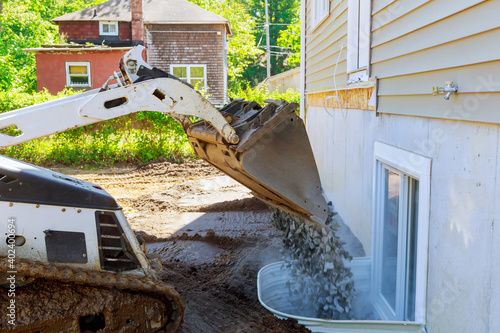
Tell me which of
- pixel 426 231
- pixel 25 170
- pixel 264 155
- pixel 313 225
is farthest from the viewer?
pixel 313 225

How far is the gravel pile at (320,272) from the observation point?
497cm

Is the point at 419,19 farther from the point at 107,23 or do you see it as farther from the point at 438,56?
the point at 107,23

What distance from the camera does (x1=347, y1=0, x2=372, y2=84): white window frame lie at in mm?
5820

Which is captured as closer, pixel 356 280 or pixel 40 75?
pixel 356 280

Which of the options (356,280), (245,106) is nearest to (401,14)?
(245,106)

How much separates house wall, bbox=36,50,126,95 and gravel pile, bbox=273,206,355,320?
72.8 feet

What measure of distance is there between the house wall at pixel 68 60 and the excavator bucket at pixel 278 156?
2234 centimetres

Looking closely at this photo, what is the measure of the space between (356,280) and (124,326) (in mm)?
2423

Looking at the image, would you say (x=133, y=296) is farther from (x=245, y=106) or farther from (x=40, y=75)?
(x=40, y=75)

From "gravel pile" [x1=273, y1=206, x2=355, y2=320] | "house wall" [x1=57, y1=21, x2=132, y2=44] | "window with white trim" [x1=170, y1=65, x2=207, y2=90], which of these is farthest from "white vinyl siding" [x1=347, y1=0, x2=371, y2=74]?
"house wall" [x1=57, y1=21, x2=132, y2=44]

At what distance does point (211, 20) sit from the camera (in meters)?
27.5

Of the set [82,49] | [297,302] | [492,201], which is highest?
[82,49]

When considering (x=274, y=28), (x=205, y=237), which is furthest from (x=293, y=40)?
(x=205, y=237)

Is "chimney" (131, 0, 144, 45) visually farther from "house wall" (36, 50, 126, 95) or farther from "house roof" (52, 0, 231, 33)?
"house wall" (36, 50, 126, 95)
